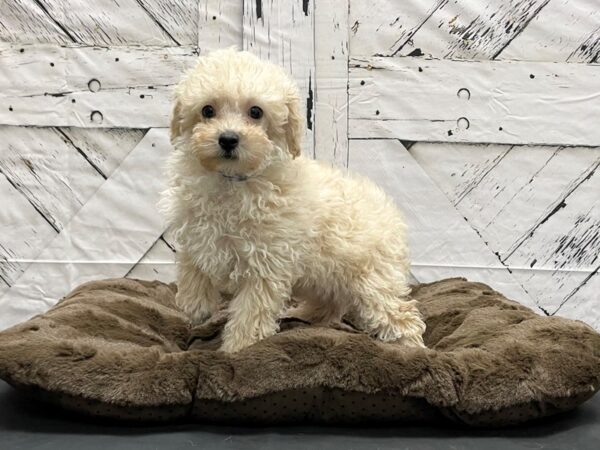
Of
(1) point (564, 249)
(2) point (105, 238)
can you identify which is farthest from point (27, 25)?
(1) point (564, 249)

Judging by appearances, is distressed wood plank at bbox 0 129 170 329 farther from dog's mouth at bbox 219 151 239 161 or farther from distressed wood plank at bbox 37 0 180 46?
dog's mouth at bbox 219 151 239 161

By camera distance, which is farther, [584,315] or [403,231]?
[584,315]

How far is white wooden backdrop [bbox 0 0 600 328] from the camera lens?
2400 millimetres

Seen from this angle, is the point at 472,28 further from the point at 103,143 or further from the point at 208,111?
the point at 103,143

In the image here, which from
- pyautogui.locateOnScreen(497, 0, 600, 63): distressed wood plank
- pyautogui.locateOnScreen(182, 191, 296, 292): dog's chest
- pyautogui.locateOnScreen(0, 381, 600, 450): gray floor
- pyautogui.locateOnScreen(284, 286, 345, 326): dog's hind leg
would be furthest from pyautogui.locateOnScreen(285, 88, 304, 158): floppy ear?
pyautogui.locateOnScreen(497, 0, 600, 63): distressed wood plank

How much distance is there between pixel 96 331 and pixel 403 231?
89cm

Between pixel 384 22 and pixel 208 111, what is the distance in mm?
1165

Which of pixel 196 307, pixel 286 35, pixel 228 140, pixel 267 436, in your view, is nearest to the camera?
pixel 267 436

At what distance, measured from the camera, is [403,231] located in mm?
1856

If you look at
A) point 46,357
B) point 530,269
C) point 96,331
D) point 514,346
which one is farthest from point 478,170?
point 46,357

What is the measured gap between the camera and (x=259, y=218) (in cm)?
154


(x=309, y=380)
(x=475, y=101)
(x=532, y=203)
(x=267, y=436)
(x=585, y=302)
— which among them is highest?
(x=475, y=101)

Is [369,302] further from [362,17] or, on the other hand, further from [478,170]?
[362,17]

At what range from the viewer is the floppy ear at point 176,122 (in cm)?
156
